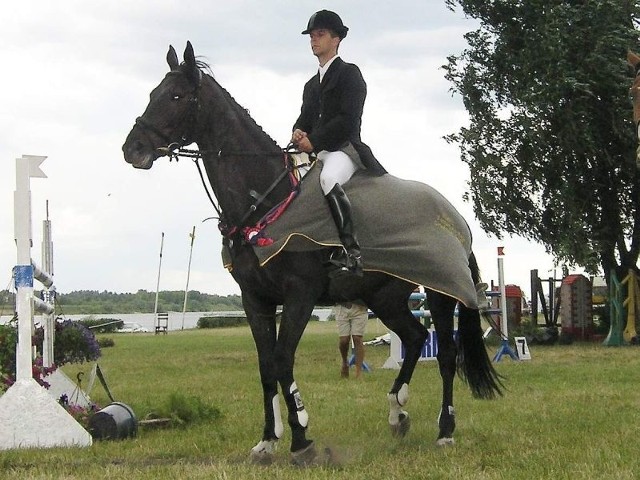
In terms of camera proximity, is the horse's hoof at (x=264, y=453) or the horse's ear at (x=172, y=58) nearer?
the horse's hoof at (x=264, y=453)

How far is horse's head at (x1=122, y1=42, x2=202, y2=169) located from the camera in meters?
6.06

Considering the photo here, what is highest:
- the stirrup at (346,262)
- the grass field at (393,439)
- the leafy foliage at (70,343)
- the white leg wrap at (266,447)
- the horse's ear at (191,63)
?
the horse's ear at (191,63)

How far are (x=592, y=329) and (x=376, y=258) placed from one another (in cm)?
1969

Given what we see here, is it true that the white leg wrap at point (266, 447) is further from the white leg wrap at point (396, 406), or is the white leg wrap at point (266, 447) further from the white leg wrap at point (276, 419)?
the white leg wrap at point (396, 406)

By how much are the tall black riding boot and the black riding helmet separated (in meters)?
1.28

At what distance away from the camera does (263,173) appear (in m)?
6.45

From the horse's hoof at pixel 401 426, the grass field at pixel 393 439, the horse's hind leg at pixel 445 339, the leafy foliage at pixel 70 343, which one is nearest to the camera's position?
the grass field at pixel 393 439

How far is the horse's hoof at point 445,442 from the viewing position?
691cm

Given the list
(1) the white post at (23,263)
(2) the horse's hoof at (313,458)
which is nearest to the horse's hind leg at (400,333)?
(2) the horse's hoof at (313,458)

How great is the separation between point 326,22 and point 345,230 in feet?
5.31

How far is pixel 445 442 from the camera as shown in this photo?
6949 mm

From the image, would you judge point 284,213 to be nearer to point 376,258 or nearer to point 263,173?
point 263,173

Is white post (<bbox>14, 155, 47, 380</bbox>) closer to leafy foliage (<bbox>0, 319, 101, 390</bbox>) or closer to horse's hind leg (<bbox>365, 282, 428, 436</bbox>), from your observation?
leafy foliage (<bbox>0, 319, 101, 390</bbox>)

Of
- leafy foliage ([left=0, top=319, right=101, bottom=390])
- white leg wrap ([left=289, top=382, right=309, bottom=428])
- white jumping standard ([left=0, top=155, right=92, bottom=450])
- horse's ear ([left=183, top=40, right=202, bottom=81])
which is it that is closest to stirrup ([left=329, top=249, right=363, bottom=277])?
white leg wrap ([left=289, top=382, right=309, bottom=428])
